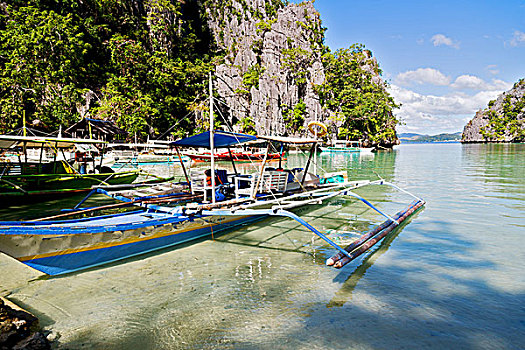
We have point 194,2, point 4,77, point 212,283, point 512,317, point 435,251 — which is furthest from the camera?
point 194,2

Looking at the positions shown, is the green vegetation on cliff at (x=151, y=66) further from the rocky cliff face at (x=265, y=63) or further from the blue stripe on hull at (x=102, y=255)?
the blue stripe on hull at (x=102, y=255)

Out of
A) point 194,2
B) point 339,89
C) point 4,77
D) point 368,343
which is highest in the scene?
point 194,2

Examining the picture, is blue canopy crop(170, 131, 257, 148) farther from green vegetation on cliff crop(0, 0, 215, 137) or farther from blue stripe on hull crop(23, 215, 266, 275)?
green vegetation on cliff crop(0, 0, 215, 137)

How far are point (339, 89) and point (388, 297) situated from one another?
80.0 meters

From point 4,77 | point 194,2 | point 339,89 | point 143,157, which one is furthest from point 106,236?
point 339,89

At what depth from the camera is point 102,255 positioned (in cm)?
636

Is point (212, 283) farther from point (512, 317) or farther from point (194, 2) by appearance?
point (194, 2)

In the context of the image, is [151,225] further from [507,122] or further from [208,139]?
[507,122]

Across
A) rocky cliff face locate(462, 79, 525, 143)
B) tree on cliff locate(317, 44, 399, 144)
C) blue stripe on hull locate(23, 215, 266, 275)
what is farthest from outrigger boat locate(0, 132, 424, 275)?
rocky cliff face locate(462, 79, 525, 143)

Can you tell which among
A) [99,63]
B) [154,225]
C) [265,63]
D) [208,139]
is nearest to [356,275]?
[154,225]

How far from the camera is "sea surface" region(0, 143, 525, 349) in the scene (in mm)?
4254

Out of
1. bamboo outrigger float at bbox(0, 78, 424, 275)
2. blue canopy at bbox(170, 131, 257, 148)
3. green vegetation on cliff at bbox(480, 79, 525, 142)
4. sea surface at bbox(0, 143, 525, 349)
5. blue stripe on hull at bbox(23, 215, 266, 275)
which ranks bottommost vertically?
sea surface at bbox(0, 143, 525, 349)

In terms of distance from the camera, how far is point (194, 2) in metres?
64.4

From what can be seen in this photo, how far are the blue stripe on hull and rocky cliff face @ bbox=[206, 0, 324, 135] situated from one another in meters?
53.0
